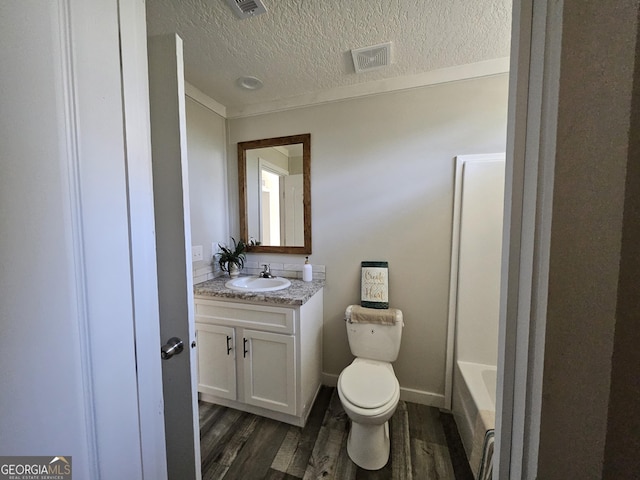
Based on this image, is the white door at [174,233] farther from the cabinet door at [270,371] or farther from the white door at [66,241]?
the cabinet door at [270,371]

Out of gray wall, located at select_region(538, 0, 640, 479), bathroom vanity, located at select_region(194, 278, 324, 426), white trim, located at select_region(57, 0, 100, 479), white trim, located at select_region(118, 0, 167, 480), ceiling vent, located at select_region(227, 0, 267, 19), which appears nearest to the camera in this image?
gray wall, located at select_region(538, 0, 640, 479)

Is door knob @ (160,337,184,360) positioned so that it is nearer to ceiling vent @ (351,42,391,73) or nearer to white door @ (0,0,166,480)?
white door @ (0,0,166,480)

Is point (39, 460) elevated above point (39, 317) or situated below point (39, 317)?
below

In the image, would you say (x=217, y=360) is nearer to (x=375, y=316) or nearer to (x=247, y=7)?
(x=375, y=316)

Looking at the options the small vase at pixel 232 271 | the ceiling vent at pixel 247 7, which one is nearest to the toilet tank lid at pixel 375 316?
the small vase at pixel 232 271

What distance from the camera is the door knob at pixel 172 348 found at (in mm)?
694

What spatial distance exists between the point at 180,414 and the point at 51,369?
596 millimetres

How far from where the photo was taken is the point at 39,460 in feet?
1.17

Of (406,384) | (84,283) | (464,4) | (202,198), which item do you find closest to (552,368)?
(84,283)

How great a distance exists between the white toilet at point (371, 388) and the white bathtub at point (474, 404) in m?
0.39

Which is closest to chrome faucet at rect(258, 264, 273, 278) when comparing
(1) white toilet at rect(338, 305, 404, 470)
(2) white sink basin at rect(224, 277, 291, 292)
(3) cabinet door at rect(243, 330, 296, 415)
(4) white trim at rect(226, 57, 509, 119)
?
(2) white sink basin at rect(224, 277, 291, 292)

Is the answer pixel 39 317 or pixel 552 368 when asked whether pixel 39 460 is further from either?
pixel 552 368

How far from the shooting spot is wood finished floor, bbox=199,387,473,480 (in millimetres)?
1212

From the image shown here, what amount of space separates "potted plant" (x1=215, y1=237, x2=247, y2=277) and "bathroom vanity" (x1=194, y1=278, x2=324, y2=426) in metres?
0.28
